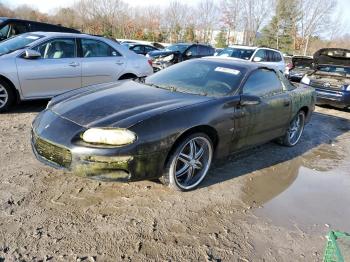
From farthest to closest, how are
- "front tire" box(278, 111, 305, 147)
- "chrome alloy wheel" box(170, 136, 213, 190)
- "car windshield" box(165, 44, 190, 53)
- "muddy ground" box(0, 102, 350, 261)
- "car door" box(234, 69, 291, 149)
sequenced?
"car windshield" box(165, 44, 190, 53), "front tire" box(278, 111, 305, 147), "car door" box(234, 69, 291, 149), "chrome alloy wheel" box(170, 136, 213, 190), "muddy ground" box(0, 102, 350, 261)

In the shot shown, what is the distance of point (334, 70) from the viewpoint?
10500 mm

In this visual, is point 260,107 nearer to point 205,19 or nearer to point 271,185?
point 271,185

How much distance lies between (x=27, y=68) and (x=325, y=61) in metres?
9.24

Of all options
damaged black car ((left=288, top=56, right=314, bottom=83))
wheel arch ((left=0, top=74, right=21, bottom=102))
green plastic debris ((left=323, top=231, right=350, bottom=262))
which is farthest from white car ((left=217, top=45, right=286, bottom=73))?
green plastic debris ((left=323, top=231, right=350, bottom=262))

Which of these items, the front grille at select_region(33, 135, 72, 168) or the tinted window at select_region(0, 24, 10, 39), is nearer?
the front grille at select_region(33, 135, 72, 168)

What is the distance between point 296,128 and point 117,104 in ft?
11.5

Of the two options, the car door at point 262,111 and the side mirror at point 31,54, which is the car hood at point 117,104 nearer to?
the car door at point 262,111

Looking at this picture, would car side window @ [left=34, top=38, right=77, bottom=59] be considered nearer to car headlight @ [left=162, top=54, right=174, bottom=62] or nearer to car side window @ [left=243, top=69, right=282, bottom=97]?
car side window @ [left=243, top=69, right=282, bottom=97]

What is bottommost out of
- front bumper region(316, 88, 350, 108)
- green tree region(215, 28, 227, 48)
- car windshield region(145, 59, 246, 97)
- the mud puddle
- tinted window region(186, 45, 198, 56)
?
green tree region(215, 28, 227, 48)

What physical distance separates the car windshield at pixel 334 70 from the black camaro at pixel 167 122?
19.9 feet

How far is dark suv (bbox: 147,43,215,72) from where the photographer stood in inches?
525

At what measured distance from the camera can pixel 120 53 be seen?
7.37 meters

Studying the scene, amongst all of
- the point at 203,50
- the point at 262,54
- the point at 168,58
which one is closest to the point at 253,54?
the point at 262,54

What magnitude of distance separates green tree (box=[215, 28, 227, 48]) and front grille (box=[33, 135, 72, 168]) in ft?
139
